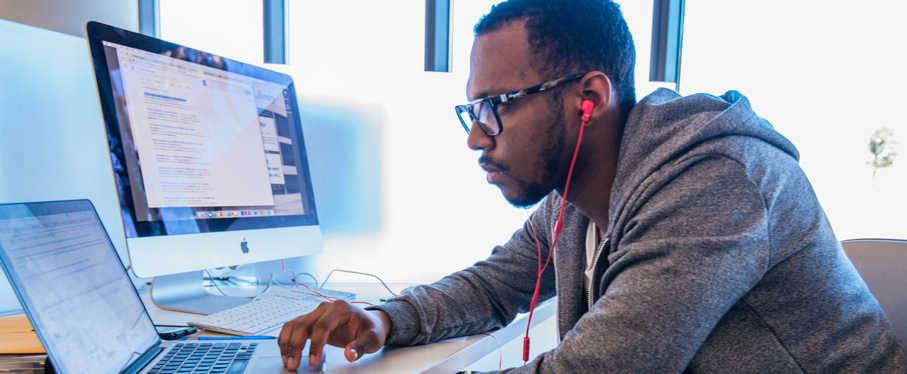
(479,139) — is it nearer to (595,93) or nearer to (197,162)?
(595,93)

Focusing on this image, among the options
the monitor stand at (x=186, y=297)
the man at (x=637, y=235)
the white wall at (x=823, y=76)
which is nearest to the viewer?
the man at (x=637, y=235)

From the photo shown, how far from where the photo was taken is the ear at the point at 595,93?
79cm

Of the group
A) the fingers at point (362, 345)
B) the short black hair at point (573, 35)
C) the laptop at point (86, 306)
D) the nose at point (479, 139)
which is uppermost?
the short black hair at point (573, 35)

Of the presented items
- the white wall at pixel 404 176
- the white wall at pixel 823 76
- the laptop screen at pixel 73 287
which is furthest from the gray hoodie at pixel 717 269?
the white wall at pixel 823 76

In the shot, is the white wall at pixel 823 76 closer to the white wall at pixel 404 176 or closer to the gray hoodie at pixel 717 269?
the white wall at pixel 404 176

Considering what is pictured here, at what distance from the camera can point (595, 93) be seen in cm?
80

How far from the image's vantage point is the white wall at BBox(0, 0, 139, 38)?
112 cm

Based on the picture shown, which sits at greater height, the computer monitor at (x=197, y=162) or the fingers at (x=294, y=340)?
the computer monitor at (x=197, y=162)

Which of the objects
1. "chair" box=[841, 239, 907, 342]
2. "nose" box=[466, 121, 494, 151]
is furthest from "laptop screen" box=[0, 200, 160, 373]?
"chair" box=[841, 239, 907, 342]

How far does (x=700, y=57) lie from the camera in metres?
2.06

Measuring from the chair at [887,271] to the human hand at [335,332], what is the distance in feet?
2.77

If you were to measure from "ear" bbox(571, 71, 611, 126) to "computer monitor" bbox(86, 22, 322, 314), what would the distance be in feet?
2.33

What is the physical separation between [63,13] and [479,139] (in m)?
1.15

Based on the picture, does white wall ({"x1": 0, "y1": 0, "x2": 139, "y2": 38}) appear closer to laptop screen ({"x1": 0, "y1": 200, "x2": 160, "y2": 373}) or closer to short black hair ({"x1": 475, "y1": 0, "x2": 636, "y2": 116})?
laptop screen ({"x1": 0, "y1": 200, "x2": 160, "y2": 373})
